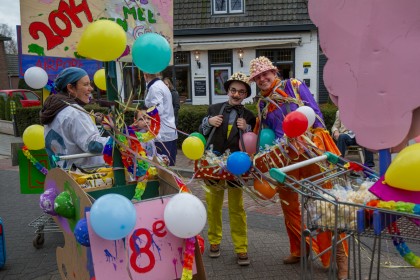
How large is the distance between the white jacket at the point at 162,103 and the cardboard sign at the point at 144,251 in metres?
3.09

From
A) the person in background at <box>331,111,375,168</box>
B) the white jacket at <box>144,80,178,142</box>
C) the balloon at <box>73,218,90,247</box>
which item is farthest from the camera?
the person in background at <box>331,111,375,168</box>

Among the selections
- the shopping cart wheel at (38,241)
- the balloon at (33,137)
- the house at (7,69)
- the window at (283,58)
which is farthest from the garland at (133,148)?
the house at (7,69)

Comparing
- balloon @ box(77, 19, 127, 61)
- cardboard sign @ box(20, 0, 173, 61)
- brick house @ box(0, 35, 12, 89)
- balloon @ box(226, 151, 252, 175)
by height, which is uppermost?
brick house @ box(0, 35, 12, 89)

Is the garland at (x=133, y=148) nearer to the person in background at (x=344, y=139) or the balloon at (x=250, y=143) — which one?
the balloon at (x=250, y=143)

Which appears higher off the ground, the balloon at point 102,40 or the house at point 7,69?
the house at point 7,69

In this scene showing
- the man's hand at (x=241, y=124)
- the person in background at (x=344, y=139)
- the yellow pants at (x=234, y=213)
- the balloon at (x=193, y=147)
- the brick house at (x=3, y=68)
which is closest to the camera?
the balloon at (x=193, y=147)

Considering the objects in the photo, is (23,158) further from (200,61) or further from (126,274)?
(200,61)

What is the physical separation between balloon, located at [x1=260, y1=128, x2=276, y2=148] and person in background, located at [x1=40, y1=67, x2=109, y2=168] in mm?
1300

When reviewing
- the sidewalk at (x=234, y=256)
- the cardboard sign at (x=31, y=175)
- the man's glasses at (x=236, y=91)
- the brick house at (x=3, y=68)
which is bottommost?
the sidewalk at (x=234, y=256)

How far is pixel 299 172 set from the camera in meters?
3.43

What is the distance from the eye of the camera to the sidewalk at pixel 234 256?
3637 millimetres

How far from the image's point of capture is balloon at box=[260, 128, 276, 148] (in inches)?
133

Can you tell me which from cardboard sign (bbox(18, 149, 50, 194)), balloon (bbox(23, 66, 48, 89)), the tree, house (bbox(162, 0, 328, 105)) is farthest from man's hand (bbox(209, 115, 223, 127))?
the tree

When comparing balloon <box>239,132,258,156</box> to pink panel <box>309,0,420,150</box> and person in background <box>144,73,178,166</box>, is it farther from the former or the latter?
person in background <box>144,73,178,166</box>
